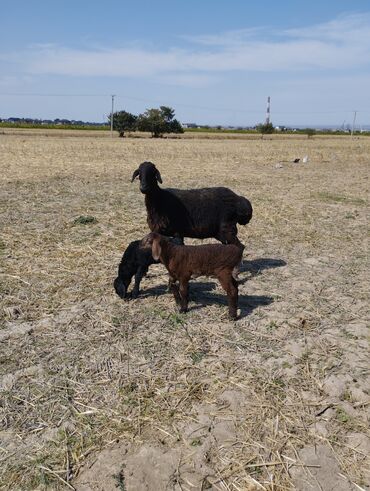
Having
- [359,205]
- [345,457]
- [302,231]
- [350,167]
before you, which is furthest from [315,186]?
[345,457]

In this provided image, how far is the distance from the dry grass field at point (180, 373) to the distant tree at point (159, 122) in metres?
79.0

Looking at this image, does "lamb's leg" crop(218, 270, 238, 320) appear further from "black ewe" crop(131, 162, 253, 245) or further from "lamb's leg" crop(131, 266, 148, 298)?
"black ewe" crop(131, 162, 253, 245)

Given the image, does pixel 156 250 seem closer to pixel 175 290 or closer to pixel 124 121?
pixel 175 290

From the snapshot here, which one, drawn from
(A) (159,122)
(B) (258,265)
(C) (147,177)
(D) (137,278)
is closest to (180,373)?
(D) (137,278)

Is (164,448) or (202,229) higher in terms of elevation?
(202,229)

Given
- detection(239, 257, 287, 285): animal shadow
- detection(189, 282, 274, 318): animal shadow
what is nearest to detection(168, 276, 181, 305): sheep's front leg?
detection(189, 282, 274, 318): animal shadow

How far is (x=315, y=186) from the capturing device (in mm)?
19625

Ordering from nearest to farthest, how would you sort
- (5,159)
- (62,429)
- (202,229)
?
(62,429) → (202,229) → (5,159)

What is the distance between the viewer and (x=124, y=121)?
3450 inches

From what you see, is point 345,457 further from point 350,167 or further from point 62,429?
point 350,167

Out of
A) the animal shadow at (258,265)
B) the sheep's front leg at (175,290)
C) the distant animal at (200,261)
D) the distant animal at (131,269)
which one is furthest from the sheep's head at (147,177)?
the animal shadow at (258,265)

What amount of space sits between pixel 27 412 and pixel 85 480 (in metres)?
1.07

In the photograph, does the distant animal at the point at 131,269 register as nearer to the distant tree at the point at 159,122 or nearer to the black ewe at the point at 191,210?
the black ewe at the point at 191,210

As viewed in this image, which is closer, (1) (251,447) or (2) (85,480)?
(2) (85,480)
